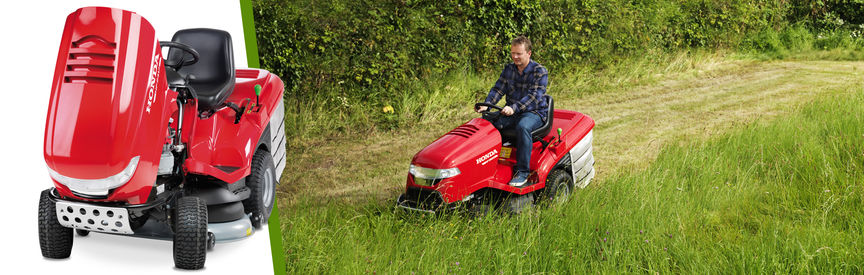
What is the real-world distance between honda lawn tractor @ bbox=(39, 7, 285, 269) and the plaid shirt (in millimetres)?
1220

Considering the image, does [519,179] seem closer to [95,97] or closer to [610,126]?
[95,97]

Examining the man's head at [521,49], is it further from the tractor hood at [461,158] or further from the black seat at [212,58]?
the black seat at [212,58]

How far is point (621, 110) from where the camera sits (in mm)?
6324

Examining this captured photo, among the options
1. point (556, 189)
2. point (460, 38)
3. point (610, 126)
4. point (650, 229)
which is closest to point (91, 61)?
point (556, 189)

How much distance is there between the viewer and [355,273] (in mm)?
3150

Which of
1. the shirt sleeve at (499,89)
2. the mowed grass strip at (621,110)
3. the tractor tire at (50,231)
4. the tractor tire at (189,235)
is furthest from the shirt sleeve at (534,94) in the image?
the tractor tire at (50,231)

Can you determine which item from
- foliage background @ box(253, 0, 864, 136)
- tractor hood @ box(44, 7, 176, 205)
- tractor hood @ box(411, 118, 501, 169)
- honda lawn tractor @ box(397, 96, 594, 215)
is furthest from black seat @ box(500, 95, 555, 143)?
foliage background @ box(253, 0, 864, 136)

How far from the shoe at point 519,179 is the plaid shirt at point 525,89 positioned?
0.31m

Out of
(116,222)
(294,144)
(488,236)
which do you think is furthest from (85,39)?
(294,144)

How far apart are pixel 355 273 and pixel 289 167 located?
2181 millimetres

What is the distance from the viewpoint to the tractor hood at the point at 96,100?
2.42m

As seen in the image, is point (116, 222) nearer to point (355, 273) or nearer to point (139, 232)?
point (139, 232)

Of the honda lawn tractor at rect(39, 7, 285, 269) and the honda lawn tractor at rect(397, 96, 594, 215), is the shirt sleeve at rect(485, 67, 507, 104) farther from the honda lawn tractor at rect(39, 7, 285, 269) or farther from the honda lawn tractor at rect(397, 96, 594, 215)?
the honda lawn tractor at rect(39, 7, 285, 269)

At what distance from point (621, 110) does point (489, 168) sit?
2.90 m
